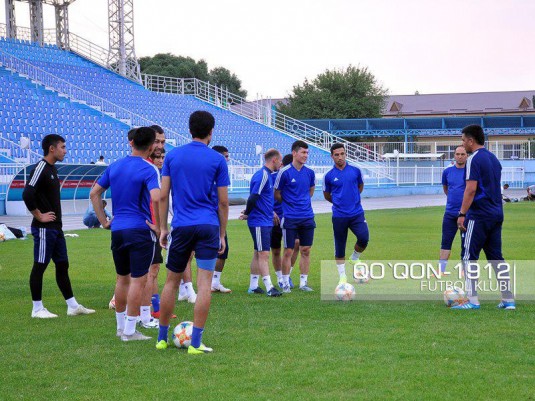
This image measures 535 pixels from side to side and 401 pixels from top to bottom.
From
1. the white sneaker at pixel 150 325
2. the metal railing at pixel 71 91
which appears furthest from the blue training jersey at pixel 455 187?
the metal railing at pixel 71 91

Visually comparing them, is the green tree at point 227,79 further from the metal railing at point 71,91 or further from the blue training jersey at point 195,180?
the blue training jersey at point 195,180

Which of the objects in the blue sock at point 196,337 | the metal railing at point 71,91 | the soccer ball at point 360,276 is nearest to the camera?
the blue sock at point 196,337

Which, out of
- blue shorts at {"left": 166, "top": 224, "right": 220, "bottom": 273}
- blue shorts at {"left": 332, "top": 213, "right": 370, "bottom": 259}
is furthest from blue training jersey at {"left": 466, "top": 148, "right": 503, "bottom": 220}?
blue shorts at {"left": 166, "top": 224, "right": 220, "bottom": 273}

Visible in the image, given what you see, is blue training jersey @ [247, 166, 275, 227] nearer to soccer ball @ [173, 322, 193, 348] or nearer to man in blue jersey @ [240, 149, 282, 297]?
man in blue jersey @ [240, 149, 282, 297]

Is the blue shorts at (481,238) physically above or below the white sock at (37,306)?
above

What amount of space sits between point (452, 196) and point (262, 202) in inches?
110

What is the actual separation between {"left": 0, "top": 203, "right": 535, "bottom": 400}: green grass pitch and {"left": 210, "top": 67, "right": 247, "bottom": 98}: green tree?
286 ft

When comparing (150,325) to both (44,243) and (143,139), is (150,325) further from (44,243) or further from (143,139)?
(143,139)

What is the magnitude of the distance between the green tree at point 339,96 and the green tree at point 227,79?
1453 cm

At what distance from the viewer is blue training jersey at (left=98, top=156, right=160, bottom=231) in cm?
827

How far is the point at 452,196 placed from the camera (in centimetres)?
1240

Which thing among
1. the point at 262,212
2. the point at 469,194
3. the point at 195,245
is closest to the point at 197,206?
the point at 195,245

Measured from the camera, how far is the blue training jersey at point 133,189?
8.27 m

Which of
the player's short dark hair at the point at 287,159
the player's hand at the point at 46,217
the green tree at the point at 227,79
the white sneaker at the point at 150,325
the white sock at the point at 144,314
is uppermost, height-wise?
the green tree at the point at 227,79
